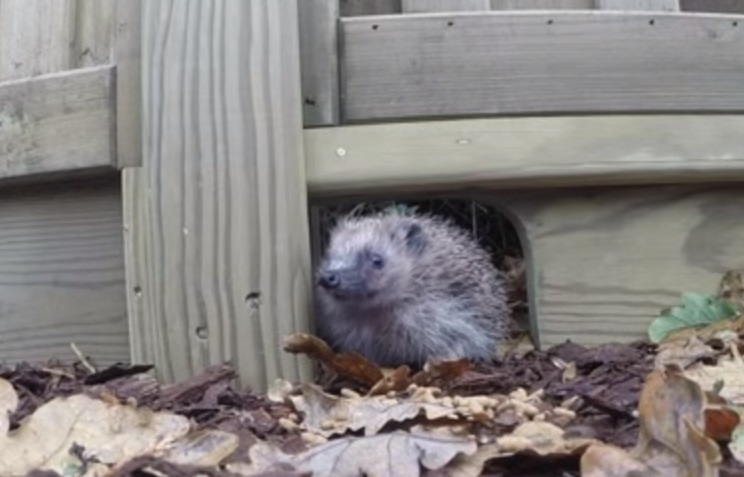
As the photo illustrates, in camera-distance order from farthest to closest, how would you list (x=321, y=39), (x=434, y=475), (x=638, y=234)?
(x=638, y=234) → (x=321, y=39) → (x=434, y=475)

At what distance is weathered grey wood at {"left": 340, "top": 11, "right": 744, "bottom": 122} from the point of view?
12.2 ft

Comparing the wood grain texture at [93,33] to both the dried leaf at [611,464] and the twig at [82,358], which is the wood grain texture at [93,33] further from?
the dried leaf at [611,464]

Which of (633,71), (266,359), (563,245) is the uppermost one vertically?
(633,71)

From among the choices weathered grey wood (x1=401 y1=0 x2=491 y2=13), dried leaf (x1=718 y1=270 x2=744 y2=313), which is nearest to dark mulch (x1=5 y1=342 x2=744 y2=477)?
dried leaf (x1=718 y1=270 x2=744 y2=313)

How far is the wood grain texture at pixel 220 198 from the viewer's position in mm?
3428

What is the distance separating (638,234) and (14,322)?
2.20 m

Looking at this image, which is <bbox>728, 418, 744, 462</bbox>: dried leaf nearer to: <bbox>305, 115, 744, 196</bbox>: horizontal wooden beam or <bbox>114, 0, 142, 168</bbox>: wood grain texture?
<bbox>305, 115, 744, 196</bbox>: horizontal wooden beam

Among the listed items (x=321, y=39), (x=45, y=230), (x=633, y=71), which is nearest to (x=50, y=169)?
(x=45, y=230)

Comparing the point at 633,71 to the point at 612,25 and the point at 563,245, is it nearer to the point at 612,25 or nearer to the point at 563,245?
the point at 612,25

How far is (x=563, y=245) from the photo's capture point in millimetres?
3893

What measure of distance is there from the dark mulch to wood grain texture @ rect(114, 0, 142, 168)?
0.70 metres

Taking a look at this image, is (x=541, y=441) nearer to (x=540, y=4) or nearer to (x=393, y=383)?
(x=393, y=383)

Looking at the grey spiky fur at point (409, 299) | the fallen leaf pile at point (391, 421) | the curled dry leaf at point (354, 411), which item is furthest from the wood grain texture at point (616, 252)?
the curled dry leaf at point (354, 411)

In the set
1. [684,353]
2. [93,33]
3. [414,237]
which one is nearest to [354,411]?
[684,353]
